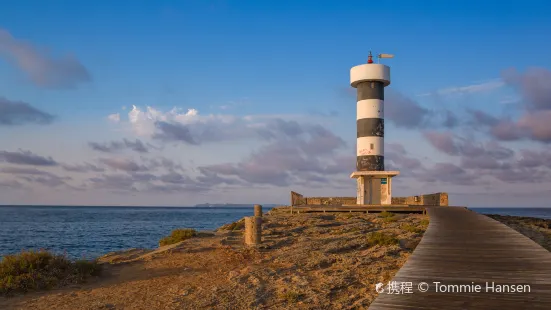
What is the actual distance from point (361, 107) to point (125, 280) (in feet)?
91.4

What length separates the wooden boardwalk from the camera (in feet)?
20.2

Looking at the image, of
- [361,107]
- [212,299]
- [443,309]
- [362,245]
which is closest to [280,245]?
[362,245]

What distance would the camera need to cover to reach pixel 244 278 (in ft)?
33.8

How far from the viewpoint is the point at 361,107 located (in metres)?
35.7

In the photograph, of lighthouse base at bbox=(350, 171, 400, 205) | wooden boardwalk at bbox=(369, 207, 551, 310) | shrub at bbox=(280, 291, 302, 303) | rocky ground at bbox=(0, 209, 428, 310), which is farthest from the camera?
lighthouse base at bbox=(350, 171, 400, 205)

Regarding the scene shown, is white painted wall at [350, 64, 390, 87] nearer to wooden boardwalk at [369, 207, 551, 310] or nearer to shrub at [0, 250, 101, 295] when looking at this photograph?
wooden boardwalk at [369, 207, 551, 310]

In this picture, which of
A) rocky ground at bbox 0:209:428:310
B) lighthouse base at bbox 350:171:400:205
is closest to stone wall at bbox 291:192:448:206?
lighthouse base at bbox 350:171:400:205

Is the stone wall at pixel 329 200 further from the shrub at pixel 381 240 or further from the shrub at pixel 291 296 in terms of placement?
the shrub at pixel 291 296

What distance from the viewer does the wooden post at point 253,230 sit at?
15.4 m

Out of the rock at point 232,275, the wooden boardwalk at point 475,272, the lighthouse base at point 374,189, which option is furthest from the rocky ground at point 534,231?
the rock at point 232,275

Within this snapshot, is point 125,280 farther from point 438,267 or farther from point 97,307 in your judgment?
point 438,267

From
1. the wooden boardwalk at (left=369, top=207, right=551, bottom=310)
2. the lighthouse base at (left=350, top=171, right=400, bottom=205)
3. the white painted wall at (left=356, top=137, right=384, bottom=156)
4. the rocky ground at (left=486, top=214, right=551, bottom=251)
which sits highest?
the white painted wall at (left=356, top=137, right=384, bottom=156)

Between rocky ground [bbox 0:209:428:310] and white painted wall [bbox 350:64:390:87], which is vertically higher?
white painted wall [bbox 350:64:390:87]

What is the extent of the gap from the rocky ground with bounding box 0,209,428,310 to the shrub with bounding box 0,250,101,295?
0.46 m
